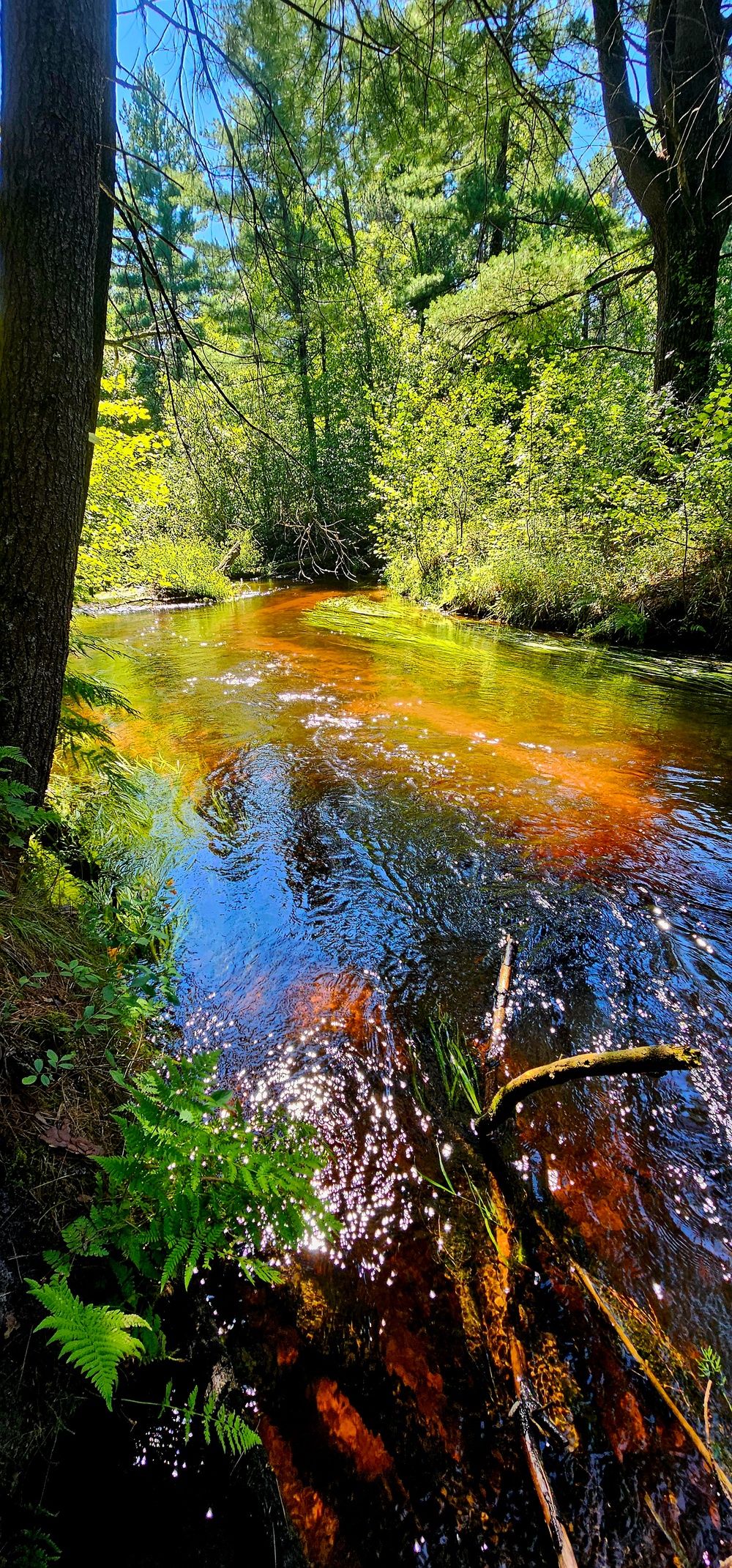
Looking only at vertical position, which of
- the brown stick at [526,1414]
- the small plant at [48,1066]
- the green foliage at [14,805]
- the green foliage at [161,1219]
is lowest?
the brown stick at [526,1414]

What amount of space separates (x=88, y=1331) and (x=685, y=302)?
11.9 metres

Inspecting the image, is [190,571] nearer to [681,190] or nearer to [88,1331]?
[681,190]

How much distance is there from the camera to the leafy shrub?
13039 millimetres

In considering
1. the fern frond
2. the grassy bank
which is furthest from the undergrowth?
the grassy bank

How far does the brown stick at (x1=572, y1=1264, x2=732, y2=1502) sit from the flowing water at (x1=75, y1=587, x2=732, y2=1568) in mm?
30

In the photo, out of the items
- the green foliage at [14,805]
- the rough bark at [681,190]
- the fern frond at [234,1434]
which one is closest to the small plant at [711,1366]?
the fern frond at [234,1434]

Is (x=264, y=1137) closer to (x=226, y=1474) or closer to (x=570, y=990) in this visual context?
(x=226, y=1474)

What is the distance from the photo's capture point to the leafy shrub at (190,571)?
13039mm

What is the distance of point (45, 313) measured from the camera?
2.00 meters

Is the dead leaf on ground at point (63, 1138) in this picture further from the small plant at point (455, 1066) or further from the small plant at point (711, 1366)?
the small plant at point (711, 1366)

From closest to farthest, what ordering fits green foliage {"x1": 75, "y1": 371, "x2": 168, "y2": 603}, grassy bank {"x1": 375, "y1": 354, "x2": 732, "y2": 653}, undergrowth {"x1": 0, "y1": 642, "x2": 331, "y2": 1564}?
undergrowth {"x1": 0, "y1": 642, "x2": 331, "y2": 1564}, green foliage {"x1": 75, "y1": 371, "x2": 168, "y2": 603}, grassy bank {"x1": 375, "y1": 354, "x2": 732, "y2": 653}

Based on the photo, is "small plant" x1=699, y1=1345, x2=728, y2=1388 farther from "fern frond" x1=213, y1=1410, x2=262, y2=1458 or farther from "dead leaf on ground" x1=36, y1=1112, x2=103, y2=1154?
"dead leaf on ground" x1=36, y1=1112, x2=103, y2=1154

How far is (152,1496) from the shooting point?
1.17 metres

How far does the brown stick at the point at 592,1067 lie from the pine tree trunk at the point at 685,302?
382 inches
